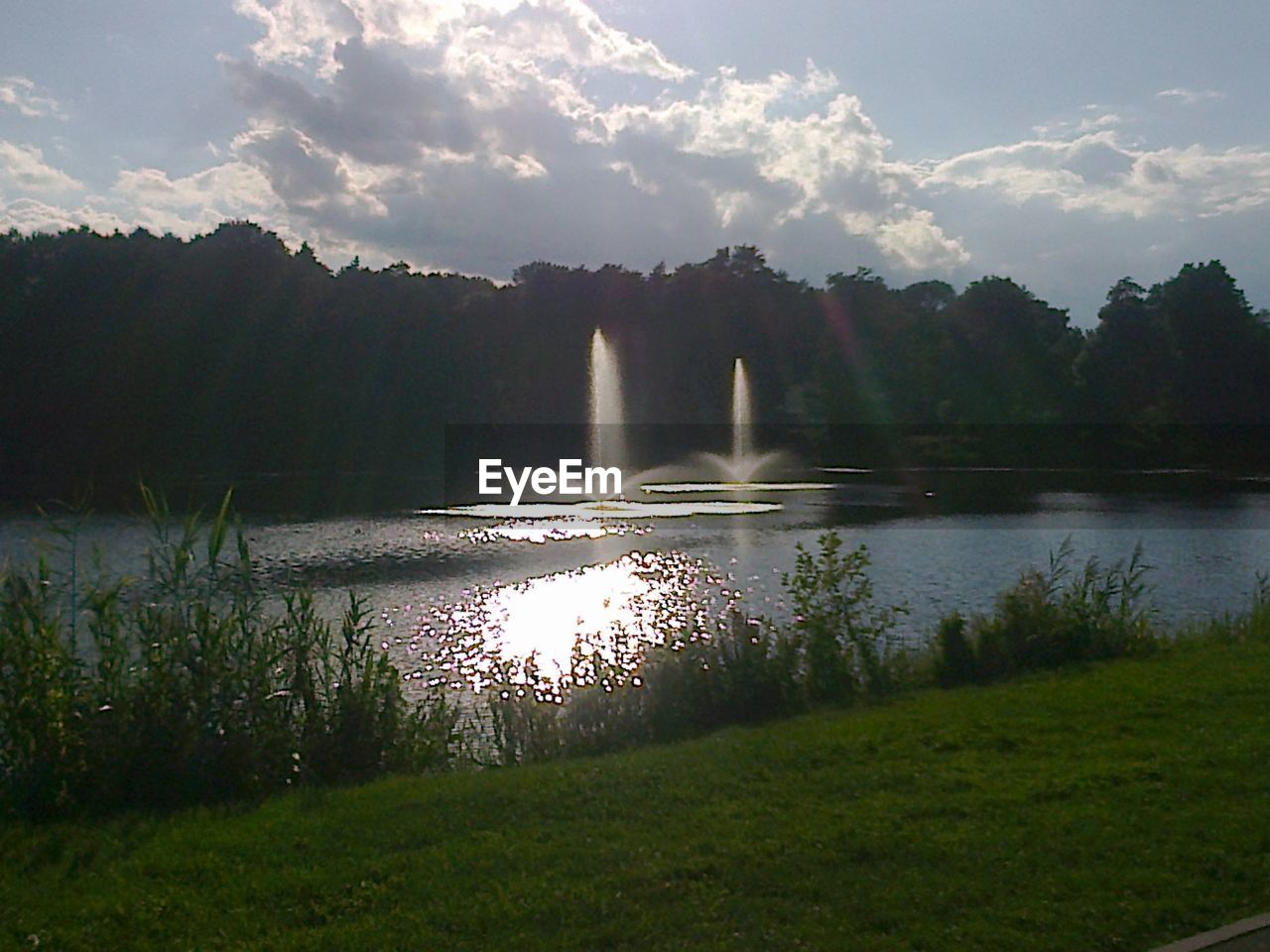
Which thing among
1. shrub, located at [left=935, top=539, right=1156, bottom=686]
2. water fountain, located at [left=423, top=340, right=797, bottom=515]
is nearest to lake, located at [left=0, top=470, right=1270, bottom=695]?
water fountain, located at [left=423, top=340, right=797, bottom=515]

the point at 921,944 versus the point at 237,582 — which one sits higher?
the point at 237,582

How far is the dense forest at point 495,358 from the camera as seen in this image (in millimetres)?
65000

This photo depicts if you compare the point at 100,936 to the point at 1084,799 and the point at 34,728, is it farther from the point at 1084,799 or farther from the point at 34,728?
the point at 1084,799

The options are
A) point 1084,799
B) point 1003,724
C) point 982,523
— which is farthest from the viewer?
point 982,523

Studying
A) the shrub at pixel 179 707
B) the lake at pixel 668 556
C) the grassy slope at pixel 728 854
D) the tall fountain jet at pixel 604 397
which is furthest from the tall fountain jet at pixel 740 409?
the grassy slope at pixel 728 854

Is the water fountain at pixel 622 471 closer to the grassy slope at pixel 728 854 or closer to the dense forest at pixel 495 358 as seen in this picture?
the dense forest at pixel 495 358

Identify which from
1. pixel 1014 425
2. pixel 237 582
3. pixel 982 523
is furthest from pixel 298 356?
pixel 237 582

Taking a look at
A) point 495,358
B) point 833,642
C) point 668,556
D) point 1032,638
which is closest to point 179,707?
point 833,642

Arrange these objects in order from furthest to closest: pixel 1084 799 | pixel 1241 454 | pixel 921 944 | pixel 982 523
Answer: pixel 1241 454 → pixel 982 523 → pixel 1084 799 → pixel 921 944

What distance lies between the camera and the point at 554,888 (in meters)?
5.81

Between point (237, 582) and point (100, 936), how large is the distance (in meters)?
5.45

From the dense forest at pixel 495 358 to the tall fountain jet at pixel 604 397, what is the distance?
0.78 metres

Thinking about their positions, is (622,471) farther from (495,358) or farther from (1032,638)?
(1032,638)

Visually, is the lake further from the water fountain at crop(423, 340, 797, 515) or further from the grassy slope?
the grassy slope
